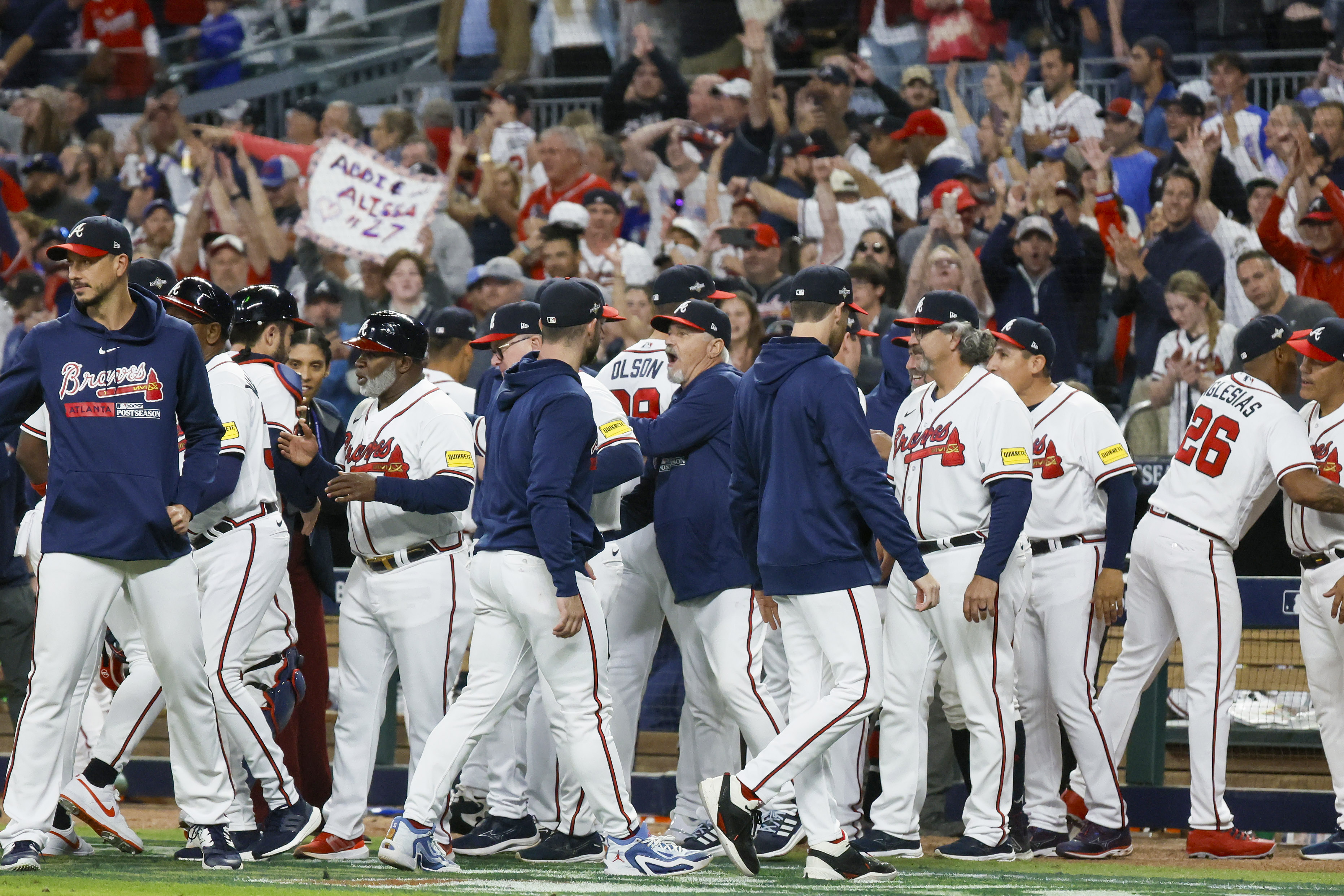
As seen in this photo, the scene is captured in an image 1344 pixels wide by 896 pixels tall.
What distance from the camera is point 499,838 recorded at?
239 inches

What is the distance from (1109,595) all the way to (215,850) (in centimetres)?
330

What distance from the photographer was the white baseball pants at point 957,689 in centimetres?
563

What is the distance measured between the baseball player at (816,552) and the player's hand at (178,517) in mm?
1762

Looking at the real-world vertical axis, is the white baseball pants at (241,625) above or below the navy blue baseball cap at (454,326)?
below

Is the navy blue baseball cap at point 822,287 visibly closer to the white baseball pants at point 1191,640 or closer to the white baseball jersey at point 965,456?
the white baseball jersey at point 965,456

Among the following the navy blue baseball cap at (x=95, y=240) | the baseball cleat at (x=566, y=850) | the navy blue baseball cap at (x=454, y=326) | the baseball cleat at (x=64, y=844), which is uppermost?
the navy blue baseball cap at (x=95, y=240)

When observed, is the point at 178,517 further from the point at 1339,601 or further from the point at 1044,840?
the point at 1339,601

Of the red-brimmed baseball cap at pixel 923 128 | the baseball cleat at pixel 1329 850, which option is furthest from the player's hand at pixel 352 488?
the red-brimmed baseball cap at pixel 923 128

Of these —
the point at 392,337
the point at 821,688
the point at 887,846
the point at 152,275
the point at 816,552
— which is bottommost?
the point at 887,846

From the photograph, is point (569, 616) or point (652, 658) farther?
point (652, 658)

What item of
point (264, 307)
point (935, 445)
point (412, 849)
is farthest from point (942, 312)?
point (412, 849)

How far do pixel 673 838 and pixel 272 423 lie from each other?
2054 millimetres

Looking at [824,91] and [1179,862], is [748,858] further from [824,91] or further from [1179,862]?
[824,91]

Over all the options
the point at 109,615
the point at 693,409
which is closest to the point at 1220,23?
the point at 693,409
